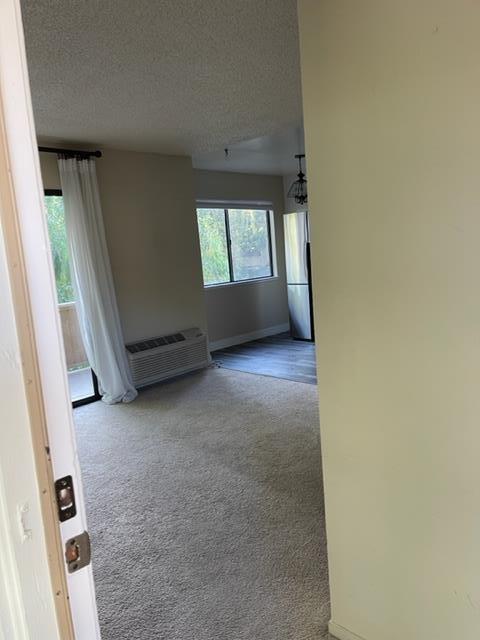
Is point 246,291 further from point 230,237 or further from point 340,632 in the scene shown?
point 340,632

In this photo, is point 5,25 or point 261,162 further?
point 261,162

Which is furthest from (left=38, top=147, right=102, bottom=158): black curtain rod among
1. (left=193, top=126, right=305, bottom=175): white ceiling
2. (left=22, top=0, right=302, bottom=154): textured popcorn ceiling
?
(left=193, top=126, right=305, bottom=175): white ceiling

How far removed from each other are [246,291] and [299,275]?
2.76 ft

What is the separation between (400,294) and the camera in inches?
50.0

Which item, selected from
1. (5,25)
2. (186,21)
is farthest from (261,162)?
(5,25)

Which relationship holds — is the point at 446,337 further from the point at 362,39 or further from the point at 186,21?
the point at 186,21

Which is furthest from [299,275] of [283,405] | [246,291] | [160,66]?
[160,66]

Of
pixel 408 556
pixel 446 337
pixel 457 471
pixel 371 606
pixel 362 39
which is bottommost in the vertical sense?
pixel 371 606

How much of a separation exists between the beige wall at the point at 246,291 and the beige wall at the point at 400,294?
4964 mm

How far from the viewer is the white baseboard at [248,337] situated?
6531 mm

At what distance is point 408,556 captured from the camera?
4.52 feet

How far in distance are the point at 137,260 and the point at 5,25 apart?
429 centimetres

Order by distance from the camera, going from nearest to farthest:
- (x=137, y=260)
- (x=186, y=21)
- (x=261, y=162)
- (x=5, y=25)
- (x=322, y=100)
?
(x=5, y=25) → (x=322, y=100) → (x=186, y=21) → (x=137, y=260) → (x=261, y=162)

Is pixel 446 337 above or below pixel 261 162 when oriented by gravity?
below
